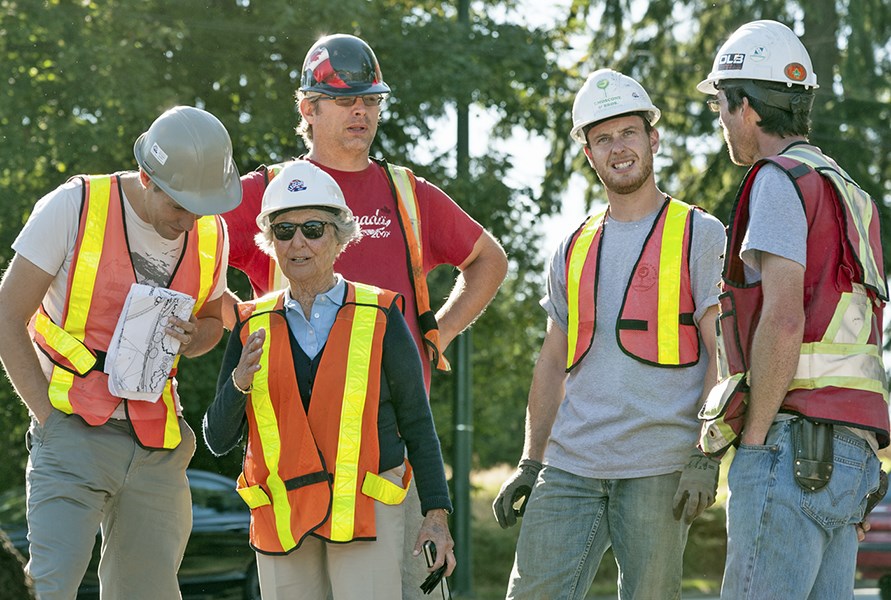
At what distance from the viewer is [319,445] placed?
15.2 ft

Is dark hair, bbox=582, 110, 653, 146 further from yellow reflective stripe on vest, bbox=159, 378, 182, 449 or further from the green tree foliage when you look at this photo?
the green tree foliage

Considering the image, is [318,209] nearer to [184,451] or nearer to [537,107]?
[184,451]

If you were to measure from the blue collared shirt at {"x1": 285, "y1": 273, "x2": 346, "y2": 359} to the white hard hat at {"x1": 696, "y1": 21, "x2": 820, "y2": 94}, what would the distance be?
4.75 feet

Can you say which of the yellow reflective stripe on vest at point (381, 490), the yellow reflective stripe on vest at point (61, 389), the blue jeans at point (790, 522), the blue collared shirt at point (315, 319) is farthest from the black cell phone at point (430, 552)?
the yellow reflective stripe on vest at point (61, 389)

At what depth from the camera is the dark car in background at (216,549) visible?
1376 centimetres

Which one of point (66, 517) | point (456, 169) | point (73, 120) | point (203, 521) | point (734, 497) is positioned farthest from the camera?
point (456, 169)

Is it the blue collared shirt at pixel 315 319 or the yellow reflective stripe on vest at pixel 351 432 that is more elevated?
the blue collared shirt at pixel 315 319

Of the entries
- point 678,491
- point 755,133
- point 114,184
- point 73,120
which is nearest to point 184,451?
point 114,184

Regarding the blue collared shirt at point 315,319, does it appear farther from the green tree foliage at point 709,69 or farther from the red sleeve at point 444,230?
the green tree foliage at point 709,69

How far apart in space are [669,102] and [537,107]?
200cm

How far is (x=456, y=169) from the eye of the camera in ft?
62.6

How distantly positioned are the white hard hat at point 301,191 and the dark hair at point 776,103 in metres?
1.40

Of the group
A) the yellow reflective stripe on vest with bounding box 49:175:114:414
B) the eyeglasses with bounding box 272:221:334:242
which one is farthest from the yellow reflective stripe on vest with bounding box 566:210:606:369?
the yellow reflective stripe on vest with bounding box 49:175:114:414

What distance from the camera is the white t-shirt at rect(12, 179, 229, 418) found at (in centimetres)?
512
